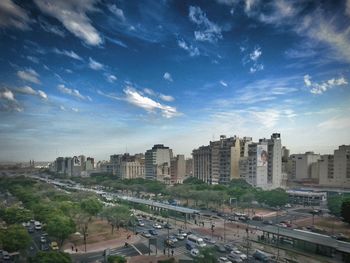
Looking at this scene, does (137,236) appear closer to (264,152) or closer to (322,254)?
(322,254)

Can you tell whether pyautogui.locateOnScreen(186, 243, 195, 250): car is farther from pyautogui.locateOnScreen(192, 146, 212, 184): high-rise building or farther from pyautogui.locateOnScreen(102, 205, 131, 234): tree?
pyautogui.locateOnScreen(192, 146, 212, 184): high-rise building

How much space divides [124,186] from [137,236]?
16502 mm

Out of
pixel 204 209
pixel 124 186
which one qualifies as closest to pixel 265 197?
pixel 204 209

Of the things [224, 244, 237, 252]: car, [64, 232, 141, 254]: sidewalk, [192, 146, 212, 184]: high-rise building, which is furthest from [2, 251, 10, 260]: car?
[192, 146, 212, 184]: high-rise building

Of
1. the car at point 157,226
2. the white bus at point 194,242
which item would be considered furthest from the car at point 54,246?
the car at point 157,226

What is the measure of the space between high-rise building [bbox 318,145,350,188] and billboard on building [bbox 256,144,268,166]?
6.20 meters

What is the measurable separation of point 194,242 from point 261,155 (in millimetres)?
15909

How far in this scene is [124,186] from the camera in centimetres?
2953

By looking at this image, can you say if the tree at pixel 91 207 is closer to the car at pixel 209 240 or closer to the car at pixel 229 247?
the car at pixel 209 240

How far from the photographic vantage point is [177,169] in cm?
3659

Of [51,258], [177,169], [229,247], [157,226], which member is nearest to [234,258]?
[229,247]

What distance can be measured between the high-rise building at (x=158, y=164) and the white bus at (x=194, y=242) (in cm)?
2347

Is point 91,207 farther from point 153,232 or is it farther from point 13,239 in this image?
point 13,239

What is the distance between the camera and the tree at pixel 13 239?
925cm
